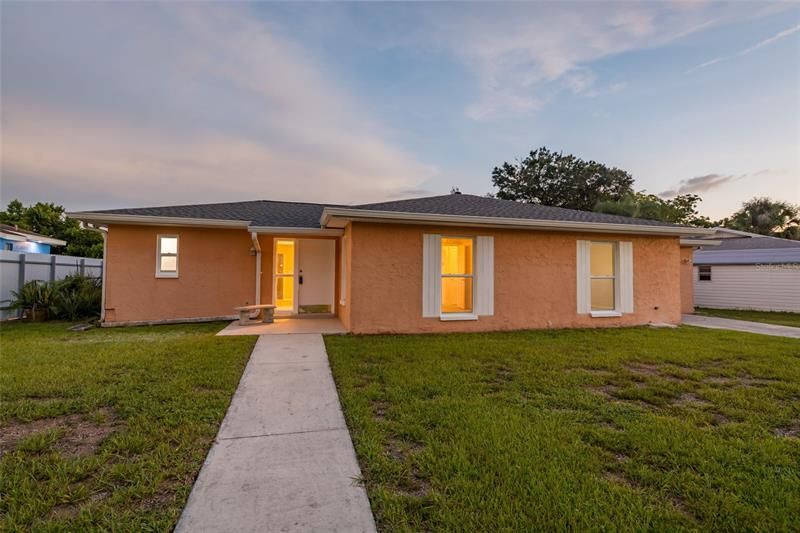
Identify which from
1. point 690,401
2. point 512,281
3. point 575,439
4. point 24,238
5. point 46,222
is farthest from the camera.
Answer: point 46,222

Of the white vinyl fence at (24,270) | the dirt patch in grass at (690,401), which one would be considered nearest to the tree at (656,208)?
the dirt patch in grass at (690,401)

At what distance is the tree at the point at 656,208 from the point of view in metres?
22.2

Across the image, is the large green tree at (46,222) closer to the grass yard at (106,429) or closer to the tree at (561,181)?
the grass yard at (106,429)

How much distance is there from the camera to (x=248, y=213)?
10.2m

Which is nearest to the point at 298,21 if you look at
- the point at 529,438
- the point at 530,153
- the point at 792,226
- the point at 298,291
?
the point at 298,291

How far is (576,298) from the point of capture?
28.3 ft

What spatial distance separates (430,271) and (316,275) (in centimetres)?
402

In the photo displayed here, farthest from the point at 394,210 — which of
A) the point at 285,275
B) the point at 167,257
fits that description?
the point at 167,257

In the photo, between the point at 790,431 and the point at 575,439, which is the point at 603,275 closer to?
the point at 790,431

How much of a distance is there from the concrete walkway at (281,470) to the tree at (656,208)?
2407 centimetres

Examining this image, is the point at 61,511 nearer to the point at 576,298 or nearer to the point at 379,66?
the point at 576,298

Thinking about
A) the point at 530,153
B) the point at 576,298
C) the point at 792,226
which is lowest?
the point at 576,298

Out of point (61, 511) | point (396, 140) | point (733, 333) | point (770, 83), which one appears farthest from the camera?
point (396, 140)

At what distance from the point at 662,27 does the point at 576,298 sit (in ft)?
22.8
